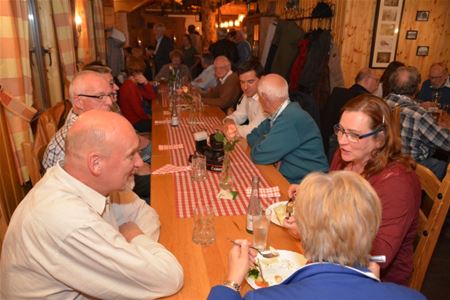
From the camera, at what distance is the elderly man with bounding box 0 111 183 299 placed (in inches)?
39.6

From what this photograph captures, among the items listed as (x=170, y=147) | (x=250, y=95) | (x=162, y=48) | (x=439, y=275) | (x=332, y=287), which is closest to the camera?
(x=332, y=287)

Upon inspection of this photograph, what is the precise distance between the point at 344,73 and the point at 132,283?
14.2ft

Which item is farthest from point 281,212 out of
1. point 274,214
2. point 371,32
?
point 371,32

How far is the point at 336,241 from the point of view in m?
0.90

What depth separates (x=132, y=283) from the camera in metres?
1.06

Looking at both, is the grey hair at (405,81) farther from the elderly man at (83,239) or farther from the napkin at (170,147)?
the elderly man at (83,239)

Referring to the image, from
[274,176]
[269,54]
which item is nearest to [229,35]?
[269,54]

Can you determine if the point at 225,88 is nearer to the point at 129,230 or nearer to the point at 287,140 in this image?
the point at 287,140

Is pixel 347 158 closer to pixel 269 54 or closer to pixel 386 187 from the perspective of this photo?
pixel 386 187

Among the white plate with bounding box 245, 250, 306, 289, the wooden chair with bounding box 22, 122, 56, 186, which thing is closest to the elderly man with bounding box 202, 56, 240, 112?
the wooden chair with bounding box 22, 122, 56, 186

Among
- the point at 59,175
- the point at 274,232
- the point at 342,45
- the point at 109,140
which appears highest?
the point at 342,45

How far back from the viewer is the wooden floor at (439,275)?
2333mm

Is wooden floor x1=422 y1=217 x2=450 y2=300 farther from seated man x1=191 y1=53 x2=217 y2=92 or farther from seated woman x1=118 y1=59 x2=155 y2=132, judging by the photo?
seated man x1=191 y1=53 x2=217 y2=92

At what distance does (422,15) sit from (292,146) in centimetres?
351
